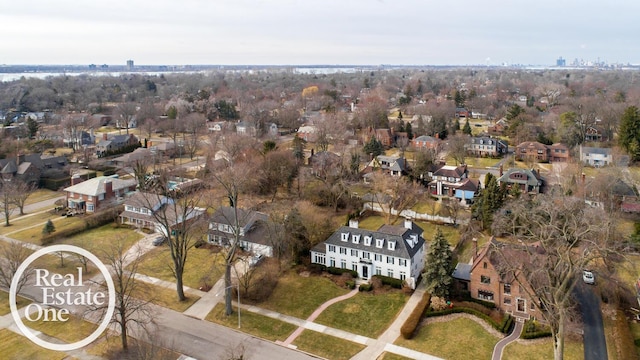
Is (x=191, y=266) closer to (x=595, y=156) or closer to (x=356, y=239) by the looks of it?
(x=356, y=239)

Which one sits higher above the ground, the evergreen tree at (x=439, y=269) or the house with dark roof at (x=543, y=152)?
the house with dark roof at (x=543, y=152)

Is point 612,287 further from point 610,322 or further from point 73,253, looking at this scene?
point 73,253

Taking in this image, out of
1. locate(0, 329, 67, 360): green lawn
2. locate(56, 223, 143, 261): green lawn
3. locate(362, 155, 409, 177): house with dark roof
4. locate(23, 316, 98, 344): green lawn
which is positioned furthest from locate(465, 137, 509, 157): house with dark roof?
locate(0, 329, 67, 360): green lawn

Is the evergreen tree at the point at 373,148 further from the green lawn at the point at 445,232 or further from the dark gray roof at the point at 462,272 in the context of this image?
the dark gray roof at the point at 462,272

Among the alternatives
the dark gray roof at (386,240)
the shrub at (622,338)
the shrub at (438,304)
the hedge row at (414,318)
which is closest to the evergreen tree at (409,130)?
the dark gray roof at (386,240)

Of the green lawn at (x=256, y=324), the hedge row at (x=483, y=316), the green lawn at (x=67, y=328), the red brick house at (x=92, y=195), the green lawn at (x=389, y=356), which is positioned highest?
the red brick house at (x=92, y=195)

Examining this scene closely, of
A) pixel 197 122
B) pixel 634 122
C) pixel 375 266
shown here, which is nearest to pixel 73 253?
pixel 375 266

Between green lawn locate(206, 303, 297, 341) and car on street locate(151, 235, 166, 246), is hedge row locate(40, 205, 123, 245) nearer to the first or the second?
car on street locate(151, 235, 166, 246)
